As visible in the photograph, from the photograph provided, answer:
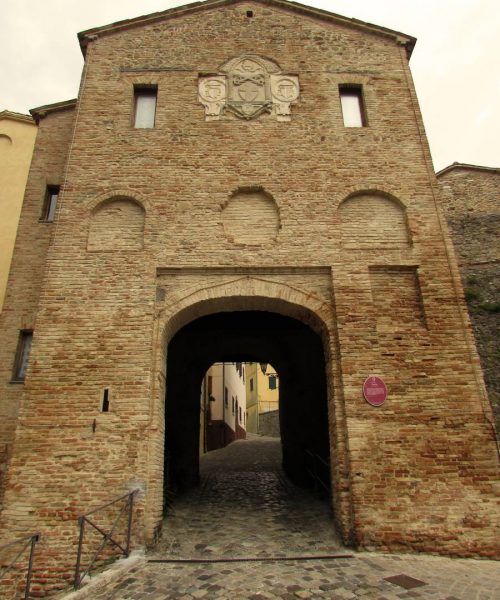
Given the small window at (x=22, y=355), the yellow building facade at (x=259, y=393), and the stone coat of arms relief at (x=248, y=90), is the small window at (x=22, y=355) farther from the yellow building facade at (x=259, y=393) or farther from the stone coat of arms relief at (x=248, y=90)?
the yellow building facade at (x=259, y=393)

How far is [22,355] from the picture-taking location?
814 cm

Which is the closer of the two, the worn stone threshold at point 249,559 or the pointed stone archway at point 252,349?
the worn stone threshold at point 249,559

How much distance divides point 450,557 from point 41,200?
9.37 meters

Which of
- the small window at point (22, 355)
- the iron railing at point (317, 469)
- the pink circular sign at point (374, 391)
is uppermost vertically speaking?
the small window at point (22, 355)

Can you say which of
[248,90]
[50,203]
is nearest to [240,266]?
[248,90]

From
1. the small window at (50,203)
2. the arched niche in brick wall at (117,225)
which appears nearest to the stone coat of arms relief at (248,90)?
the arched niche in brick wall at (117,225)

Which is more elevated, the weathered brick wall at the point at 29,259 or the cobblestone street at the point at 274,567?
the weathered brick wall at the point at 29,259

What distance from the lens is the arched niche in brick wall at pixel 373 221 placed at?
25.9ft

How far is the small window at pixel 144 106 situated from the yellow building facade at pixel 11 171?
2.91 m

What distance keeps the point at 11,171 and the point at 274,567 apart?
9477mm

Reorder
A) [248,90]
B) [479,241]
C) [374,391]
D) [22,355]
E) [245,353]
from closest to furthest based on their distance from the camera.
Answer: [374,391] → [22,355] → [248,90] → [245,353] → [479,241]

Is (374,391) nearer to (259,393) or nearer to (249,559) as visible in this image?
(249,559)

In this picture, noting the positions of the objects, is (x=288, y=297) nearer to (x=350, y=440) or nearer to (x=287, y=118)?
(x=350, y=440)

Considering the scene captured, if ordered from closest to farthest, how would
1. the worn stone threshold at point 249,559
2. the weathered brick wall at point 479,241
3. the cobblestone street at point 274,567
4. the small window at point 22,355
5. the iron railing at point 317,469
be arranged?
the cobblestone street at point 274,567 → the worn stone threshold at point 249,559 → the small window at point 22,355 → the iron railing at point 317,469 → the weathered brick wall at point 479,241
